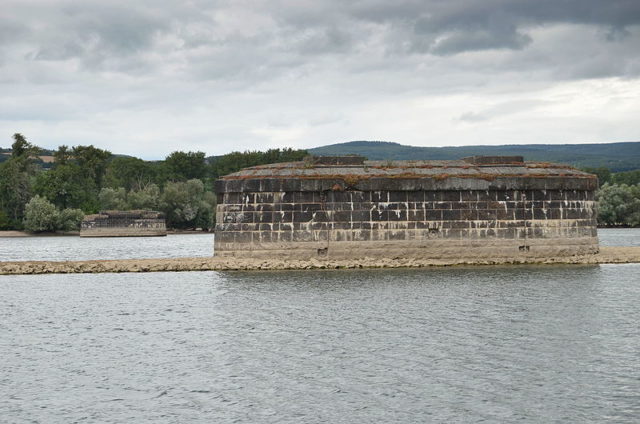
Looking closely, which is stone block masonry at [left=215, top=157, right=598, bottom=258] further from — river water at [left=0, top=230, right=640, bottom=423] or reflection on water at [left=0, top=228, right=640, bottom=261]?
reflection on water at [left=0, top=228, right=640, bottom=261]

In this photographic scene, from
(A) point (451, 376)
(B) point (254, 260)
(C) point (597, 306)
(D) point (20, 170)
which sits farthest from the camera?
(D) point (20, 170)

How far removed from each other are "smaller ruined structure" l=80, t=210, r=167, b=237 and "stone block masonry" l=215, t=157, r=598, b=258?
70356 mm

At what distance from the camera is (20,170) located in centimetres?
11788

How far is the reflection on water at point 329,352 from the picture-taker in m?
14.6

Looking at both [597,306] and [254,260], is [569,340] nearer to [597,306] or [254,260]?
[597,306]

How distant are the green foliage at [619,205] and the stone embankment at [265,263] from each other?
64.8 metres

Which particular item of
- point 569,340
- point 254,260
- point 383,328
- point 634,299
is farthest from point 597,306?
point 254,260

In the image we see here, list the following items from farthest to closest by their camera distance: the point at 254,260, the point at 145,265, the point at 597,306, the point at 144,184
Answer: the point at 144,184 → the point at 145,265 → the point at 254,260 → the point at 597,306

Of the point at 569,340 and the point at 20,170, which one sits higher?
the point at 20,170

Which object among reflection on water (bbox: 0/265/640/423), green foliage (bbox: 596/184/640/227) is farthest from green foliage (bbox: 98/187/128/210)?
reflection on water (bbox: 0/265/640/423)

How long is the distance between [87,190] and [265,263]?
90070 millimetres

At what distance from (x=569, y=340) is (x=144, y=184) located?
389 ft

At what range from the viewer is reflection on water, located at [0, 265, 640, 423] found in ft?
47.9

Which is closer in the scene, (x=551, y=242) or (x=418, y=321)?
(x=418, y=321)
